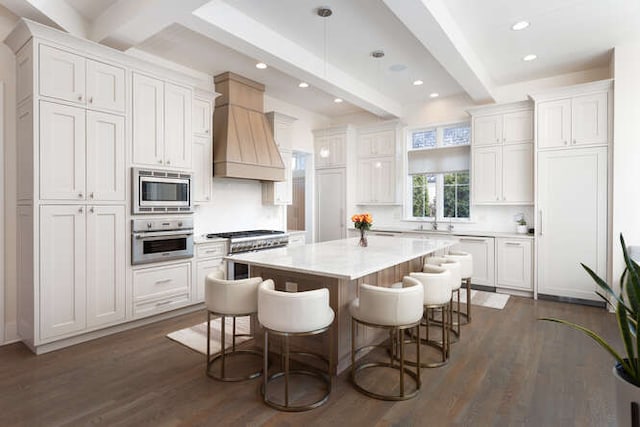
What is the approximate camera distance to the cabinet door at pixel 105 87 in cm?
324

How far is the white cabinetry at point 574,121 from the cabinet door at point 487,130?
57 centimetres

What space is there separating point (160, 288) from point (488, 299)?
4.15 m

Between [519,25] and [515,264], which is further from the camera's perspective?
[515,264]

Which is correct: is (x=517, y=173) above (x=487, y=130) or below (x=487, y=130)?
below

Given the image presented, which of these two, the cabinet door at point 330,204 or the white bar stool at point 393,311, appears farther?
the cabinet door at point 330,204

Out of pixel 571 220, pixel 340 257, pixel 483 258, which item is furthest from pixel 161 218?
pixel 571 220

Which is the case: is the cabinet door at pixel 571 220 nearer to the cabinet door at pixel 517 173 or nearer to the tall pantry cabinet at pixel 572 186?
the tall pantry cabinet at pixel 572 186

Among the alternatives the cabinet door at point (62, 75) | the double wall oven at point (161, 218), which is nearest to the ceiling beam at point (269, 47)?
the cabinet door at point (62, 75)

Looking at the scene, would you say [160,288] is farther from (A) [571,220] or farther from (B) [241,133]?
(A) [571,220]

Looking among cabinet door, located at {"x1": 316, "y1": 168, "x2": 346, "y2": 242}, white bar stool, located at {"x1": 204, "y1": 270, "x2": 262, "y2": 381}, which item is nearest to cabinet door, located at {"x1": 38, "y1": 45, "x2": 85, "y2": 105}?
white bar stool, located at {"x1": 204, "y1": 270, "x2": 262, "y2": 381}

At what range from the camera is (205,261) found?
4285 millimetres

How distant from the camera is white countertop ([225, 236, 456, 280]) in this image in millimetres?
2451

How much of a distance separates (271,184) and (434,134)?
120 inches

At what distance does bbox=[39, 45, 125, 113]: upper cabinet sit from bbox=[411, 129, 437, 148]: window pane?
480 centimetres
